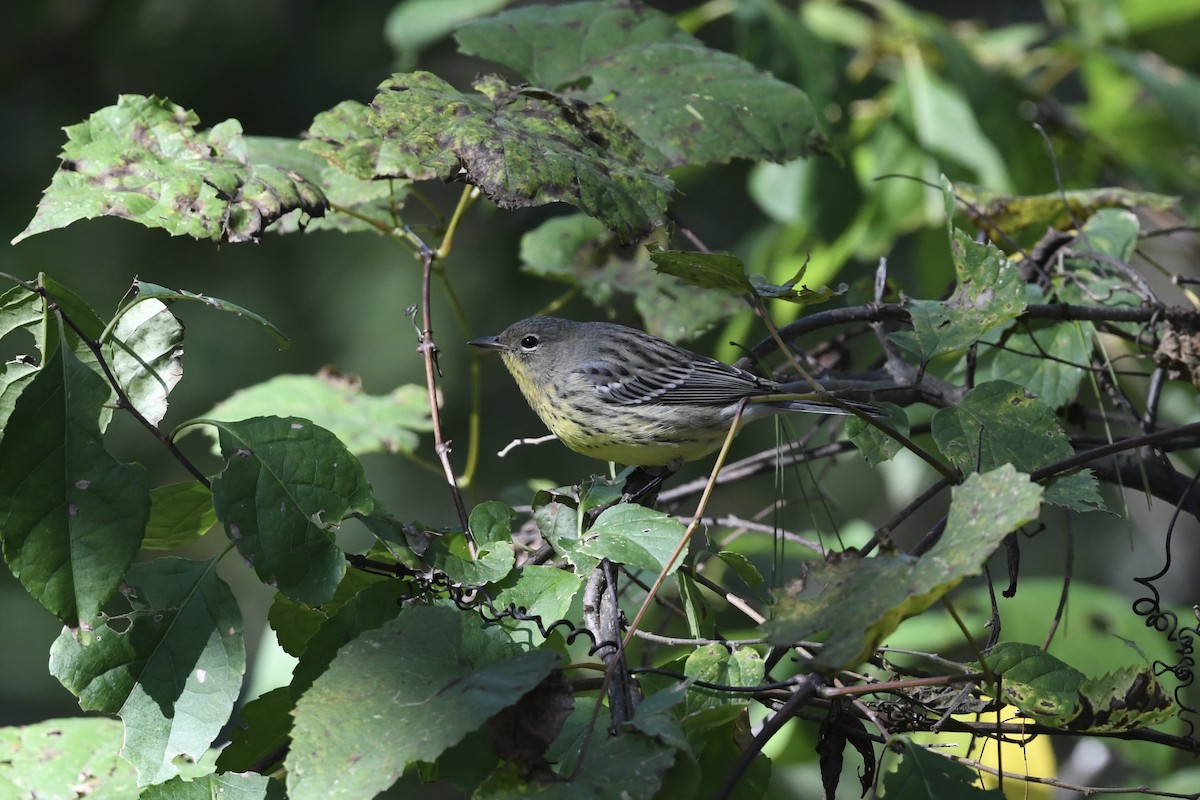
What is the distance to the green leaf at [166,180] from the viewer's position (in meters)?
1.63

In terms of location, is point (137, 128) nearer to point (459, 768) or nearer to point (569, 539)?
point (569, 539)

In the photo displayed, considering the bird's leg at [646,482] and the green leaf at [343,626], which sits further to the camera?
the bird's leg at [646,482]

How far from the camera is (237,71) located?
6.48 metres

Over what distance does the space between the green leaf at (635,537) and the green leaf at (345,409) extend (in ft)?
4.09

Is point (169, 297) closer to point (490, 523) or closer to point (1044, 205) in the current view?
point (490, 523)

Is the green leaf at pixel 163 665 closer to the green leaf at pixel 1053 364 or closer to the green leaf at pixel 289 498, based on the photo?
the green leaf at pixel 289 498

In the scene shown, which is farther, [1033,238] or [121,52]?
[121,52]

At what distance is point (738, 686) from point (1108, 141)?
2.90 meters

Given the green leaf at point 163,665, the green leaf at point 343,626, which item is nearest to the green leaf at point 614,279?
the green leaf at point 343,626

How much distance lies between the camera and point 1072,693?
1.35 metres

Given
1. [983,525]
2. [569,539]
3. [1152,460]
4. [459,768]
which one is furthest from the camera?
[1152,460]

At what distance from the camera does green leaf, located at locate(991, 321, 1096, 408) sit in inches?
83.4

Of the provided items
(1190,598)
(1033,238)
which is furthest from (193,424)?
(1190,598)

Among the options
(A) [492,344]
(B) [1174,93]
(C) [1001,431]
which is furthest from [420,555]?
(B) [1174,93]
